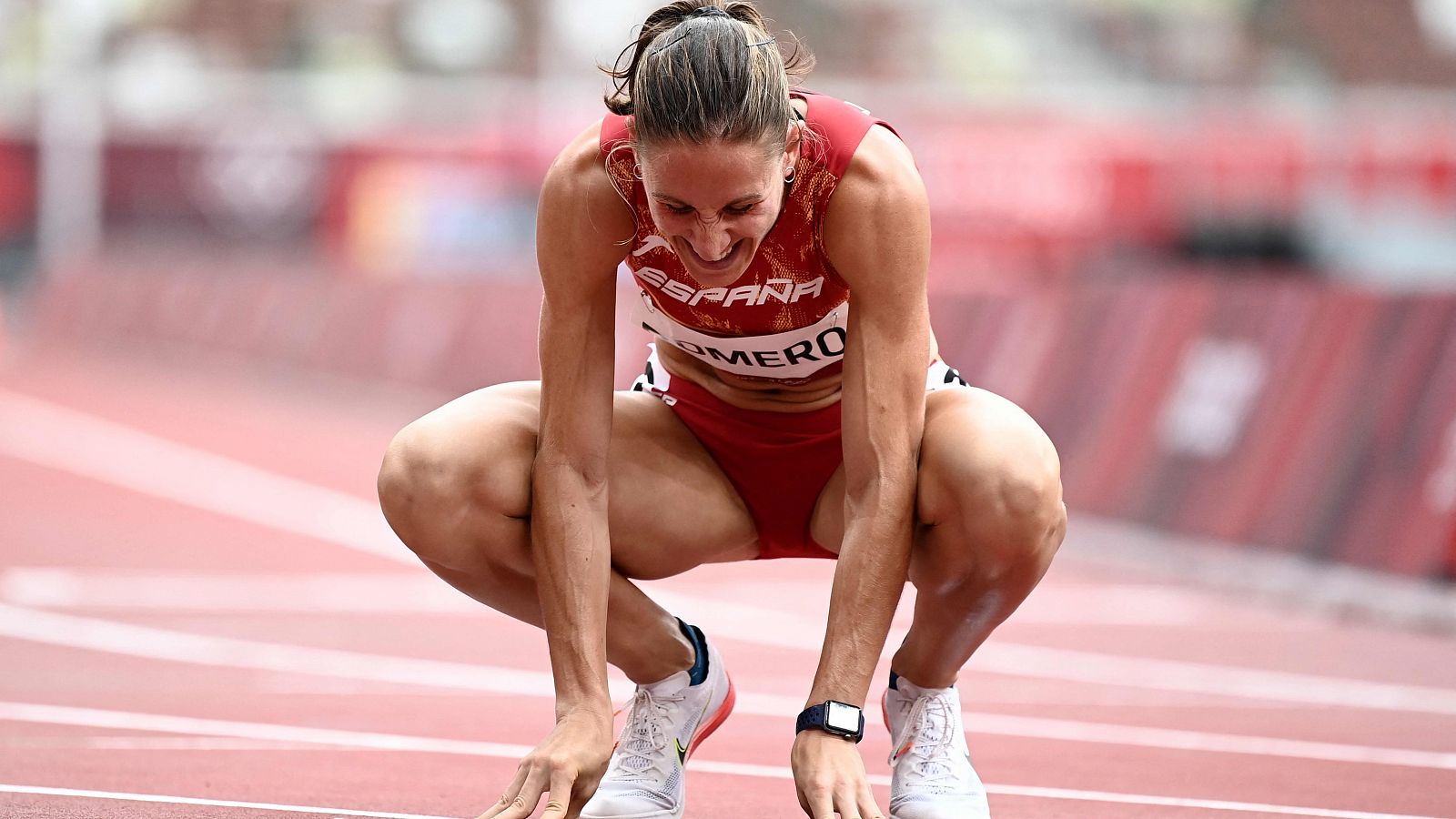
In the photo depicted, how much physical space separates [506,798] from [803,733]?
1.71 ft

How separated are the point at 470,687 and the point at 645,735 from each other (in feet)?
6.96

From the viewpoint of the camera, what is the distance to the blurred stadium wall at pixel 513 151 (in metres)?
20.9

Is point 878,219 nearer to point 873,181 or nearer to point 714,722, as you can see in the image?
point 873,181

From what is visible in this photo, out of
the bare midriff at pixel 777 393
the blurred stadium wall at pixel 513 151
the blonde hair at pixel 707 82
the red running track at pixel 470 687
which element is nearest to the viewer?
the blonde hair at pixel 707 82

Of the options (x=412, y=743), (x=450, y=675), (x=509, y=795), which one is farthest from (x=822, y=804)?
(x=450, y=675)

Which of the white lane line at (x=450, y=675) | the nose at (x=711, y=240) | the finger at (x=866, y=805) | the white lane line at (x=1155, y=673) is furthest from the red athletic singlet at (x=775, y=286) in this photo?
the white lane line at (x=1155, y=673)

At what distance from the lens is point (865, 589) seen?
337 centimetres

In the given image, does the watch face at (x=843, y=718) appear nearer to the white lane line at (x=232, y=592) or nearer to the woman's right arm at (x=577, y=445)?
the woman's right arm at (x=577, y=445)

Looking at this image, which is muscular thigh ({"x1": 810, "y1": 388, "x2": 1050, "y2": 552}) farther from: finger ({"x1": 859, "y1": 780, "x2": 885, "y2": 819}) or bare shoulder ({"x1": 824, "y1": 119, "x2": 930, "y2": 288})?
finger ({"x1": 859, "y1": 780, "x2": 885, "y2": 819})

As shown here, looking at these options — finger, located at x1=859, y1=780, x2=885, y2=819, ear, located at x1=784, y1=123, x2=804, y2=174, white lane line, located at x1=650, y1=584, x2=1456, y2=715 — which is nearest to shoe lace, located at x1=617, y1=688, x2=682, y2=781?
finger, located at x1=859, y1=780, x2=885, y2=819

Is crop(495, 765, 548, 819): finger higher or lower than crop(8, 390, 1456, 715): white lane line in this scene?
higher

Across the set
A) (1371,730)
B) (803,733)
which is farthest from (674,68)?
(1371,730)

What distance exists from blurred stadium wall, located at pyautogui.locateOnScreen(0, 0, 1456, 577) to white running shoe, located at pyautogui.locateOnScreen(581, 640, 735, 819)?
7.24 meters

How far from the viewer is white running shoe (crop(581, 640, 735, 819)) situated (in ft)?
12.1
